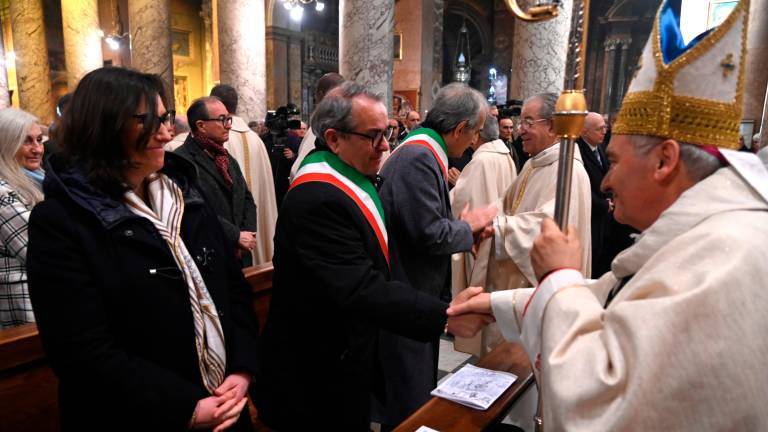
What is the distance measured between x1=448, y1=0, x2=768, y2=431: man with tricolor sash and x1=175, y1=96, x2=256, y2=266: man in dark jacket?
2739mm

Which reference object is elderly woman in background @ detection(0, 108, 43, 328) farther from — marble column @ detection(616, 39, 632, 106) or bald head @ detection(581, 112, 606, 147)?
marble column @ detection(616, 39, 632, 106)

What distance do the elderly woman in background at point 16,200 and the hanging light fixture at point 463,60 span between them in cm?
1699

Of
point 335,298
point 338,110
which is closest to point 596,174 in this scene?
point 338,110

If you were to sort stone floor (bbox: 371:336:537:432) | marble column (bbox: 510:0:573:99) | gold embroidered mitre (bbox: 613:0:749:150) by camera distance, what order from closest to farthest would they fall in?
gold embroidered mitre (bbox: 613:0:749:150) → stone floor (bbox: 371:336:537:432) → marble column (bbox: 510:0:573:99)

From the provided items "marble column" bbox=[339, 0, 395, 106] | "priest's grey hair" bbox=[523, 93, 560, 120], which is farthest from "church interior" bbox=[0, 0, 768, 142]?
"priest's grey hair" bbox=[523, 93, 560, 120]

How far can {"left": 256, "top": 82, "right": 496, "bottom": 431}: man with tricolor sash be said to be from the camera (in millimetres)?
1885

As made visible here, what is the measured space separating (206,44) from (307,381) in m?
17.8

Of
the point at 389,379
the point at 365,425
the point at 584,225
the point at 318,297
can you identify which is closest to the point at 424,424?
the point at 365,425

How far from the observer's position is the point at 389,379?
8.00ft

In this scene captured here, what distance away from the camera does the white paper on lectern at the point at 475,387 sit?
179 centimetres

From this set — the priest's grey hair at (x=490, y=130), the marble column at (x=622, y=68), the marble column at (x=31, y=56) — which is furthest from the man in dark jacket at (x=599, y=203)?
the marble column at (x=622, y=68)

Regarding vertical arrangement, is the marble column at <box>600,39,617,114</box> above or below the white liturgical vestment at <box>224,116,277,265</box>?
above

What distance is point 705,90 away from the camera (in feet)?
3.94

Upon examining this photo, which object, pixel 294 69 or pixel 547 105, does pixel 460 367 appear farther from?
pixel 294 69
